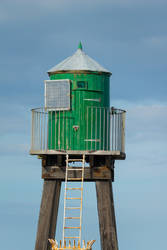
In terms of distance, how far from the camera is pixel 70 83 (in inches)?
1273

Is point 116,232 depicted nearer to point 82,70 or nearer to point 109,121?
point 109,121

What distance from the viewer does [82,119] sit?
3212 centimetres

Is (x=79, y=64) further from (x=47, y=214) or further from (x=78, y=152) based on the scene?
(x=47, y=214)

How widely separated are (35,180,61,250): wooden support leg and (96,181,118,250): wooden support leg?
5.69 feet

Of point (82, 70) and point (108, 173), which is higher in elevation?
point (82, 70)

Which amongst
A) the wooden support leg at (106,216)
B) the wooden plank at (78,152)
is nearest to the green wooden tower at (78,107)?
the wooden plank at (78,152)

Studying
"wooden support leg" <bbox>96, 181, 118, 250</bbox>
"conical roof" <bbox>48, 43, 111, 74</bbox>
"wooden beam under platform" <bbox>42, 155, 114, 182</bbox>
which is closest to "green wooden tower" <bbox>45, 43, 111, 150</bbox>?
"conical roof" <bbox>48, 43, 111, 74</bbox>

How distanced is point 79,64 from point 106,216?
5773 mm

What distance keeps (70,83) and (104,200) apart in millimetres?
4537

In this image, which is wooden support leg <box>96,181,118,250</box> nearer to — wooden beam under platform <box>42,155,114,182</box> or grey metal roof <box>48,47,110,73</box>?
wooden beam under platform <box>42,155,114,182</box>

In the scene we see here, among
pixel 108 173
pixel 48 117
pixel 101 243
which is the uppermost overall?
pixel 48 117

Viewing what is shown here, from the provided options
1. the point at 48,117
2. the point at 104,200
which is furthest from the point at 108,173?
the point at 48,117

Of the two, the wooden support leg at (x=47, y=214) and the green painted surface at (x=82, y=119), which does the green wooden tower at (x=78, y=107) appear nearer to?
the green painted surface at (x=82, y=119)

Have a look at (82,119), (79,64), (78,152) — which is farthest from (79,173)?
(79,64)
